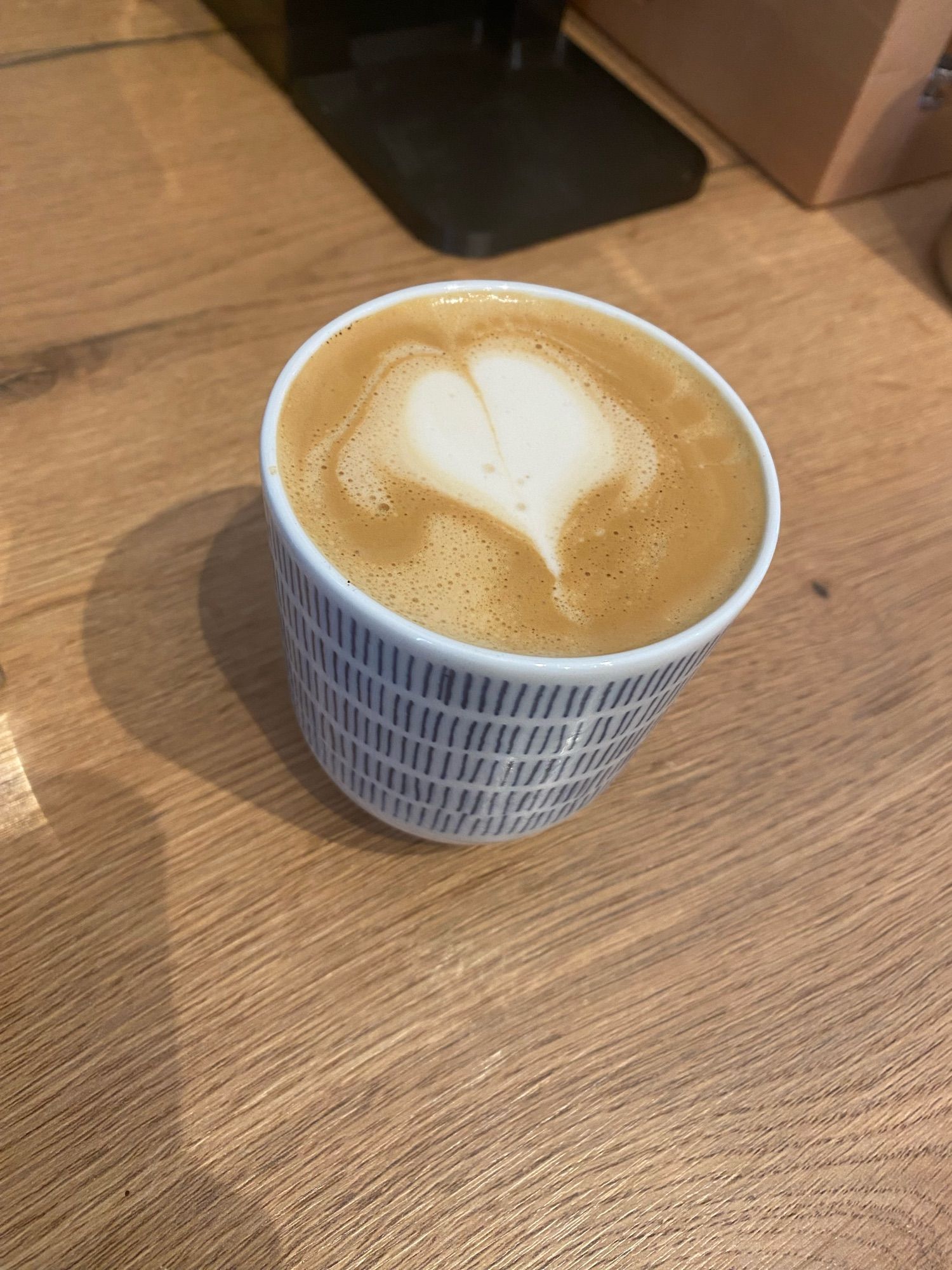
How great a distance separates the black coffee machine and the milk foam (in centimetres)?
28

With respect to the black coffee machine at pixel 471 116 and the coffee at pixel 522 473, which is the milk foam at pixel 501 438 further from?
the black coffee machine at pixel 471 116

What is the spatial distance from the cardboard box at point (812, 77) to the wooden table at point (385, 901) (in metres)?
0.21

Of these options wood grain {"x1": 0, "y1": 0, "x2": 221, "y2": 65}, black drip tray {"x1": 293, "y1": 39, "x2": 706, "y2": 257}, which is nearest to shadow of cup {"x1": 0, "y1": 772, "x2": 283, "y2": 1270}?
black drip tray {"x1": 293, "y1": 39, "x2": 706, "y2": 257}

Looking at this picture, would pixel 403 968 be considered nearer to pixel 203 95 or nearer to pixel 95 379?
pixel 95 379

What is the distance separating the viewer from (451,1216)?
322mm

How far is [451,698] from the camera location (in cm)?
28

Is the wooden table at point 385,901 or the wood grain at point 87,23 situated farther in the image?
the wood grain at point 87,23

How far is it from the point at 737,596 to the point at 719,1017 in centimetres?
17

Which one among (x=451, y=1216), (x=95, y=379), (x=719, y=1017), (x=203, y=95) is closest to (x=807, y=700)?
(x=719, y=1017)

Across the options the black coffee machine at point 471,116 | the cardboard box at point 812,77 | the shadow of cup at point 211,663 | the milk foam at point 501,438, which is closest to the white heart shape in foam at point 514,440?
the milk foam at point 501,438

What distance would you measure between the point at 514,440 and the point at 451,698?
0.11 m

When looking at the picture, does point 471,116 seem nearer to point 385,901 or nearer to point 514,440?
point 514,440

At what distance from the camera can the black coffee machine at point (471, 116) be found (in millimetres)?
623

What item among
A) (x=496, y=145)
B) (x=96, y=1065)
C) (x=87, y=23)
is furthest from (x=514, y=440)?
(x=87, y=23)
